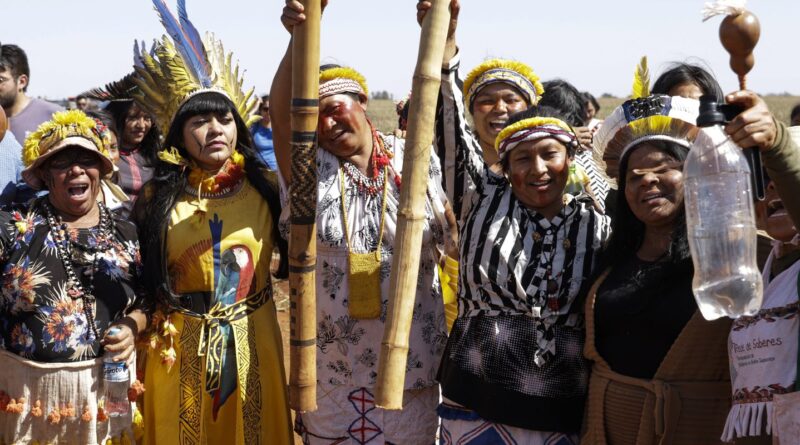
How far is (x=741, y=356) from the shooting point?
3.14m

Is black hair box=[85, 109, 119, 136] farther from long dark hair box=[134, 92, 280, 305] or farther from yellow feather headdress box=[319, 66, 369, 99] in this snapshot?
yellow feather headdress box=[319, 66, 369, 99]

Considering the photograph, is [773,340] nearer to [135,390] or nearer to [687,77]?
[687,77]

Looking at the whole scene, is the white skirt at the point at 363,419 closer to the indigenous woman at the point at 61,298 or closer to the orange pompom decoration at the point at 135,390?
the orange pompom decoration at the point at 135,390

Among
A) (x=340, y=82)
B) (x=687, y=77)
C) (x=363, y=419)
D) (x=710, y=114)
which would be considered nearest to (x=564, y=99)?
(x=687, y=77)

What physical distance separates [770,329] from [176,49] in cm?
288

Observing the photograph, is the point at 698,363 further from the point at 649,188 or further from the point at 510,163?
the point at 510,163

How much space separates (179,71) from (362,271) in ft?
4.18

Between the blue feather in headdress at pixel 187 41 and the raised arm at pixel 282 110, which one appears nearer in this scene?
the raised arm at pixel 282 110

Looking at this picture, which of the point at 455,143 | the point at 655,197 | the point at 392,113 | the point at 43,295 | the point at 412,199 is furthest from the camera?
the point at 392,113

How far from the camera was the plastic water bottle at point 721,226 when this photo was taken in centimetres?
287

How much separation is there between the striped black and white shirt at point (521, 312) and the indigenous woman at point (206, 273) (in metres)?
1.02

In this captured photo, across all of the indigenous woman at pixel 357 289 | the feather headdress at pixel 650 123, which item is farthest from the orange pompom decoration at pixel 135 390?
the feather headdress at pixel 650 123

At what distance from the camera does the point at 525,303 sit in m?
3.70

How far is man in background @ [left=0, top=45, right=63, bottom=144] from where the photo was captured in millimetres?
6676
